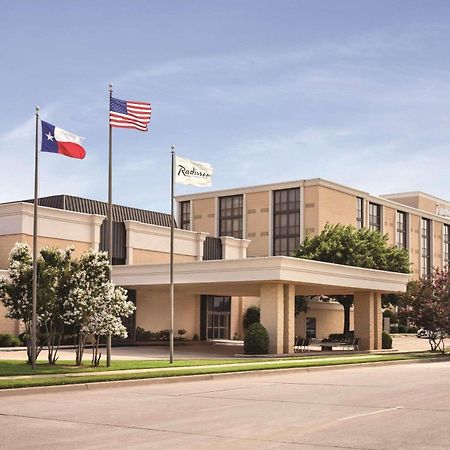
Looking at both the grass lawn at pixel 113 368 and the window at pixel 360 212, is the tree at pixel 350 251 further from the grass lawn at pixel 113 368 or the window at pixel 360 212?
the grass lawn at pixel 113 368

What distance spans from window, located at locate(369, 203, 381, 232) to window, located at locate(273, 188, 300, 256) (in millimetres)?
13732

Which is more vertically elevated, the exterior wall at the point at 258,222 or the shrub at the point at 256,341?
the exterior wall at the point at 258,222

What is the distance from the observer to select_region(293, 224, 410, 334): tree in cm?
7125

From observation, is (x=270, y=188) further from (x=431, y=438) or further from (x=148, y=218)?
(x=431, y=438)

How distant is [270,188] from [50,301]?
6668 cm

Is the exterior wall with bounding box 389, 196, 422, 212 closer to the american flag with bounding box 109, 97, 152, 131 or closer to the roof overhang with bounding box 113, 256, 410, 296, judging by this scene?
the roof overhang with bounding box 113, 256, 410, 296

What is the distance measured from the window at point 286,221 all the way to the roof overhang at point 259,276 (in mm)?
37419

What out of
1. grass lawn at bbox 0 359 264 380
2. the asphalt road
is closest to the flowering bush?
grass lawn at bbox 0 359 264 380

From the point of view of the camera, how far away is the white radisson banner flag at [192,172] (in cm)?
3158

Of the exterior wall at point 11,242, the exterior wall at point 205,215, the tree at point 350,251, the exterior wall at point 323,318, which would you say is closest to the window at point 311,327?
the exterior wall at point 323,318

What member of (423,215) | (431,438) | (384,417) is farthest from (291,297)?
(423,215)

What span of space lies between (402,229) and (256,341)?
70.7 m

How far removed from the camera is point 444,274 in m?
48.7

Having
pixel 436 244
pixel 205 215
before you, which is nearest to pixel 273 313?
pixel 205 215
